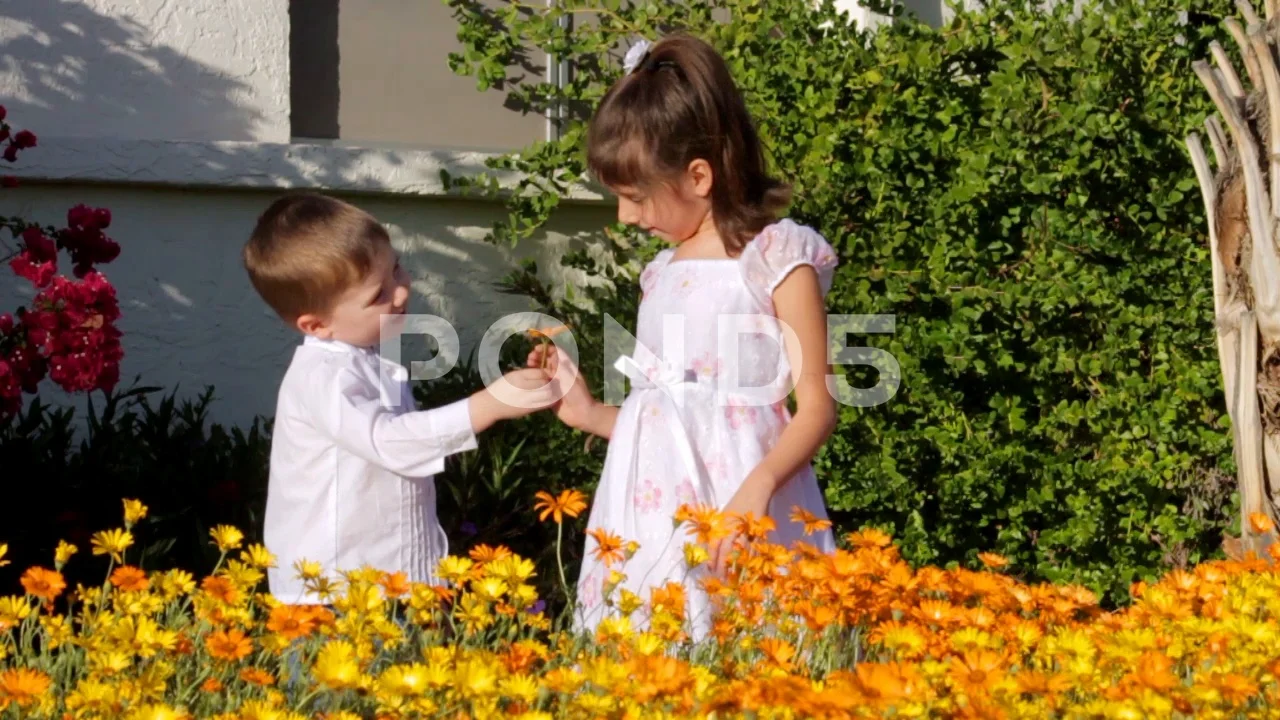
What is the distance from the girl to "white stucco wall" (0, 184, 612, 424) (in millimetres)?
1932

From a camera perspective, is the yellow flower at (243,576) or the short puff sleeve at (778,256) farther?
the short puff sleeve at (778,256)

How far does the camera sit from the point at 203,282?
4.55 meters

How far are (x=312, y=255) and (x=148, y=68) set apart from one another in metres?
2.12

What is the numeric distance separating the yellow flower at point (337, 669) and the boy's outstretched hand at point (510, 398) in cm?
112

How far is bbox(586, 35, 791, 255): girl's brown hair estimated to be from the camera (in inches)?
109

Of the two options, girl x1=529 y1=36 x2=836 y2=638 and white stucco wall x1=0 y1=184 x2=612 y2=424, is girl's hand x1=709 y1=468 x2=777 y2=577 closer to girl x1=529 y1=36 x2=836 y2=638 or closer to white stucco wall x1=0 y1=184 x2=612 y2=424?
girl x1=529 y1=36 x2=836 y2=638

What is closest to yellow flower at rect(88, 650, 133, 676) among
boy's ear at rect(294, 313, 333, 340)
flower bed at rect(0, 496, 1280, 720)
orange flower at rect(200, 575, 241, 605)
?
flower bed at rect(0, 496, 1280, 720)

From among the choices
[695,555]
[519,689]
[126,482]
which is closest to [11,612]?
[519,689]

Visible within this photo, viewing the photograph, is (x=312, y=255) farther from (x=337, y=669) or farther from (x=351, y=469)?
(x=337, y=669)

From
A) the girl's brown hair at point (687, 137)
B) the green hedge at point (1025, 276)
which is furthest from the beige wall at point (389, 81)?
the girl's brown hair at point (687, 137)

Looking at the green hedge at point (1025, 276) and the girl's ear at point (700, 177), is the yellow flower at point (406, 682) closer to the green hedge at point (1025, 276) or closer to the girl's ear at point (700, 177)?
the girl's ear at point (700, 177)

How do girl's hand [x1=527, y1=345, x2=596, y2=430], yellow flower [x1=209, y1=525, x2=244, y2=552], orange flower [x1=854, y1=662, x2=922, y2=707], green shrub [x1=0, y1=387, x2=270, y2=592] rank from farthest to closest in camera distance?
green shrub [x1=0, y1=387, x2=270, y2=592], girl's hand [x1=527, y1=345, x2=596, y2=430], yellow flower [x1=209, y1=525, x2=244, y2=552], orange flower [x1=854, y1=662, x2=922, y2=707]

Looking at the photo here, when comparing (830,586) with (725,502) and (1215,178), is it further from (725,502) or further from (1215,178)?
(1215,178)

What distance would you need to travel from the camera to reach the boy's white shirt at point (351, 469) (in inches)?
101
